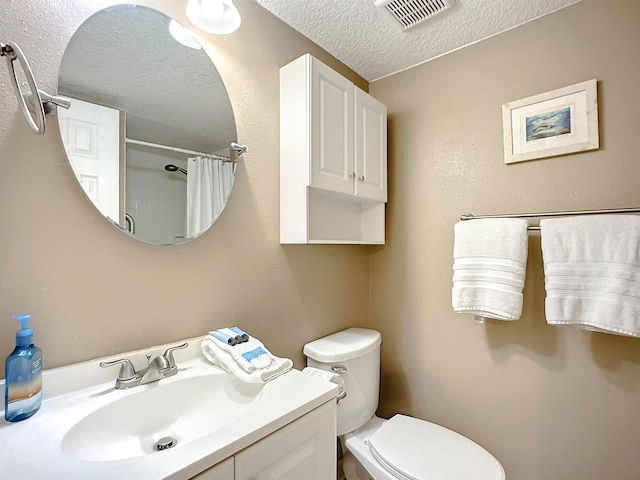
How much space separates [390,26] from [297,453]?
5.45 feet

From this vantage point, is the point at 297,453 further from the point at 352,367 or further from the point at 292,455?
the point at 352,367

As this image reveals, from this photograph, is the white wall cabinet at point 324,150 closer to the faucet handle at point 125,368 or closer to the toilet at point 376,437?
the toilet at point 376,437

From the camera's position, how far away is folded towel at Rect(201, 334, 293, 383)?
92 centimetres

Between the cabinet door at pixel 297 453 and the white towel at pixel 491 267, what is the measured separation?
784 mm

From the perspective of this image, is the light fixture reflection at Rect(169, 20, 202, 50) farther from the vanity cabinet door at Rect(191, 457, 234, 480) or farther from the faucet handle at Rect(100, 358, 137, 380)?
the vanity cabinet door at Rect(191, 457, 234, 480)

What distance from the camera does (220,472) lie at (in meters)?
0.62

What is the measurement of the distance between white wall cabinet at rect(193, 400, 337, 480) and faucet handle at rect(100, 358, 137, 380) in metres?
0.41

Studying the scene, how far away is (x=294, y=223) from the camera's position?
4.29 feet

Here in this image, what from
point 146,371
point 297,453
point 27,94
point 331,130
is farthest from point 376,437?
point 27,94

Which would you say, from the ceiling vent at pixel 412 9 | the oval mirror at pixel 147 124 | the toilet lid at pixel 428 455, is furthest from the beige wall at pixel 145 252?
the toilet lid at pixel 428 455

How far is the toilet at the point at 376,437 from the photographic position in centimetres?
113

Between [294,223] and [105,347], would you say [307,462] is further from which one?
[294,223]

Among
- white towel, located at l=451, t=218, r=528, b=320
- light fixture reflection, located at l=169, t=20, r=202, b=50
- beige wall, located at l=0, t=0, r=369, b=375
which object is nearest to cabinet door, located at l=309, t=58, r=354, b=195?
beige wall, located at l=0, t=0, r=369, b=375

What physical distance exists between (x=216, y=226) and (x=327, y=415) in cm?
72
